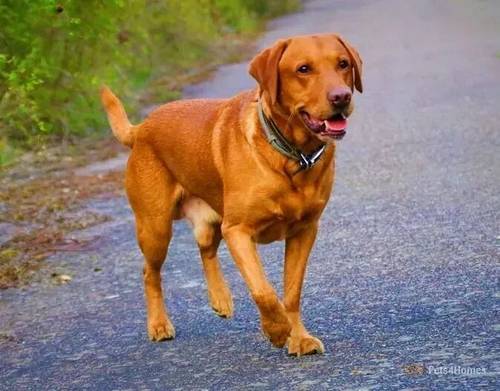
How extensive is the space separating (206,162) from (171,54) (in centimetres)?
1862

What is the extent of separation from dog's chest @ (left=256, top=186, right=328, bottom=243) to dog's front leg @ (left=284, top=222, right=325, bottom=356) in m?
0.18

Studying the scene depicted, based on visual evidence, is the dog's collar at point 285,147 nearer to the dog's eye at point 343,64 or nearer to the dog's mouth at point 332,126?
the dog's mouth at point 332,126

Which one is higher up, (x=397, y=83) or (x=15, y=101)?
(x=15, y=101)

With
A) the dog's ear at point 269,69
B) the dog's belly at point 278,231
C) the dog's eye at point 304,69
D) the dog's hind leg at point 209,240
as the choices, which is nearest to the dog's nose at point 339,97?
the dog's eye at point 304,69

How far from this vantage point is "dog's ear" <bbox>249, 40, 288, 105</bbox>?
589 cm

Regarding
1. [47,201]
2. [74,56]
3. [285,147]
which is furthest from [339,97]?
[74,56]

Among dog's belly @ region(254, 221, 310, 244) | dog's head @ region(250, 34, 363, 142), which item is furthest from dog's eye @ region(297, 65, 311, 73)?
dog's belly @ region(254, 221, 310, 244)

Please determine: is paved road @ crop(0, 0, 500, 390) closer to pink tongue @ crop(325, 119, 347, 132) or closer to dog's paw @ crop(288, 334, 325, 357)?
dog's paw @ crop(288, 334, 325, 357)

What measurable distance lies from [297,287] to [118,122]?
1.88m

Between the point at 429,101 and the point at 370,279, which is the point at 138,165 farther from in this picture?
the point at 429,101

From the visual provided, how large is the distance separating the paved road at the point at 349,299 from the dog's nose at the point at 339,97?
43.5 inches

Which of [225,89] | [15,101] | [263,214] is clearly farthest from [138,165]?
[225,89]

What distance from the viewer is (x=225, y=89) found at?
67.4 feet

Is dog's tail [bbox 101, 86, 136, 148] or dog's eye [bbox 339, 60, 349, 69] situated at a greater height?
dog's eye [bbox 339, 60, 349, 69]
